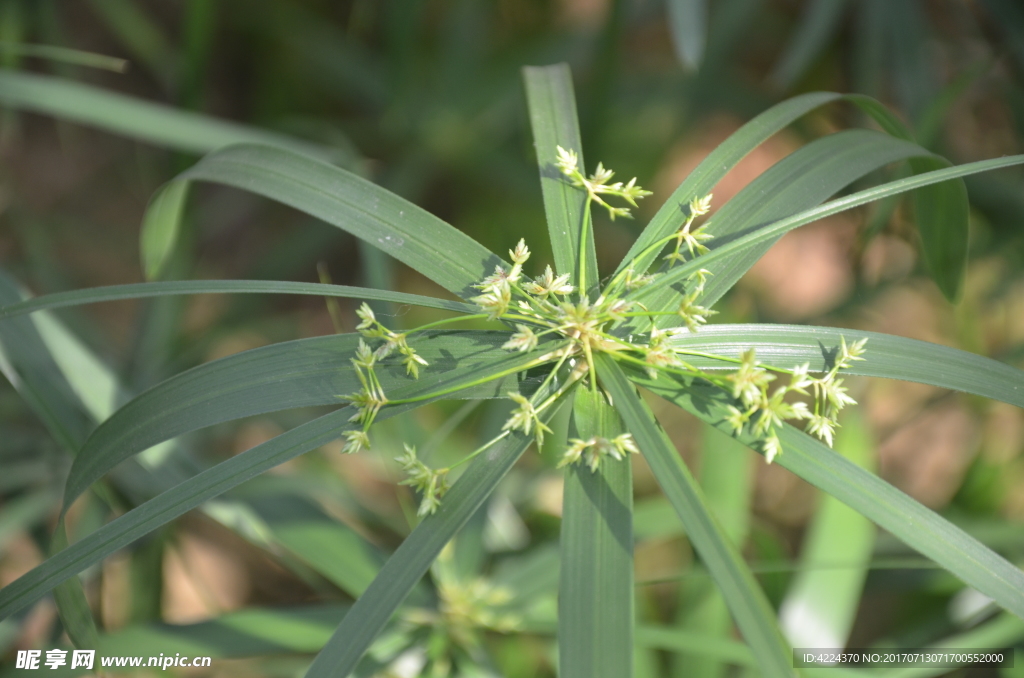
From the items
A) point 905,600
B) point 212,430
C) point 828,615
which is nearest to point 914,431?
point 905,600

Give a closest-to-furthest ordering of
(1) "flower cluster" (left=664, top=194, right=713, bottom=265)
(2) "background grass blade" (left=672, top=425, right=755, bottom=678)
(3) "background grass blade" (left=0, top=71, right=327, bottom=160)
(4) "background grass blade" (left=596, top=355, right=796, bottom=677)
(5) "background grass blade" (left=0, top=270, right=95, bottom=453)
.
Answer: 1. (4) "background grass blade" (left=596, top=355, right=796, bottom=677)
2. (1) "flower cluster" (left=664, top=194, right=713, bottom=265)
3. (5) "background grass blade" (left=0, top=270, right=95, bottom=453)
4. (3) "background grass blade" (left=0, top=71, right=327, bottom=160)
5. (2) "background grass blade" (left=672, top=425, right=755, bottom=678)

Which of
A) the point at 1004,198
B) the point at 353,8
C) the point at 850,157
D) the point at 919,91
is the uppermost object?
the point at 353,8

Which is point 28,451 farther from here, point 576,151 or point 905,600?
point 905,600

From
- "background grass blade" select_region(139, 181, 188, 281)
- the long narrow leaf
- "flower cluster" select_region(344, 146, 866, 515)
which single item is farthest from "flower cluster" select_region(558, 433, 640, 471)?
"background grass blade" select_region(139, 181, 188, 281)

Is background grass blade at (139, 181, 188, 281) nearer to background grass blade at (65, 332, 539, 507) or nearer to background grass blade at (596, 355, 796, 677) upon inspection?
background grass blade at (65, 332, 539, 507)

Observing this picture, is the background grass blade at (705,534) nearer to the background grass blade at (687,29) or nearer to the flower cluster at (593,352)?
the flower cluster at (593,352)

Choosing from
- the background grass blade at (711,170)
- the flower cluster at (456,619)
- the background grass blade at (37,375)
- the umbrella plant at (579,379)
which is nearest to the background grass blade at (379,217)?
the umbrella plant at (579,379)

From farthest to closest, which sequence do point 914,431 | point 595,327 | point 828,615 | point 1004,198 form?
point 914,431 → point 1004,198 → point 828,615 → point 595,327

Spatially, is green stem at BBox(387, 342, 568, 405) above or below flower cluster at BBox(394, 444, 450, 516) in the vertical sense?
above
